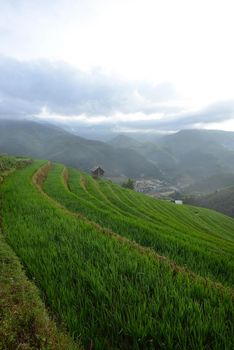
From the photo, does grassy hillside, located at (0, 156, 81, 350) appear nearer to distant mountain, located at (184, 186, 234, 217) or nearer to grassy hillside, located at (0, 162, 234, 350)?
grassy hillside, located at (0, 162, 234, 350)

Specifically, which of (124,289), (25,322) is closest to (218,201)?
(124,289)

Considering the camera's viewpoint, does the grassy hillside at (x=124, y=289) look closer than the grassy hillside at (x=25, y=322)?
No

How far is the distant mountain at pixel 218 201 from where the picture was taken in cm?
11676

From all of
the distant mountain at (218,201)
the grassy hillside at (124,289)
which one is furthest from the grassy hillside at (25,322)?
the distant mountain at (218,201)

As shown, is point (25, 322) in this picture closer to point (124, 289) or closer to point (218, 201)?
point (124, 289)

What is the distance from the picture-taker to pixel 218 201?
126m

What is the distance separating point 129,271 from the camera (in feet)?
16.5

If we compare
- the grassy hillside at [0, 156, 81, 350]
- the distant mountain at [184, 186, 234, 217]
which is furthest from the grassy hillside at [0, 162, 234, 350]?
the distant mountain at [184, 186, 234, 217]

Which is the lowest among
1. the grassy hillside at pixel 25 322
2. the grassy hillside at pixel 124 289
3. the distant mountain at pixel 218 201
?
the distant mountain at pixel 218 201

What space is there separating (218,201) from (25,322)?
439 feet

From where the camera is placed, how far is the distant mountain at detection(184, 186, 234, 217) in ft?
383

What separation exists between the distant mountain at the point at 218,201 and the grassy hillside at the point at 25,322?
119 meters

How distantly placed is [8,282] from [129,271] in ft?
7.36

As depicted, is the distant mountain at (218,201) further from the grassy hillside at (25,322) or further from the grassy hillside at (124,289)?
the grassy hillside at (25,322)
